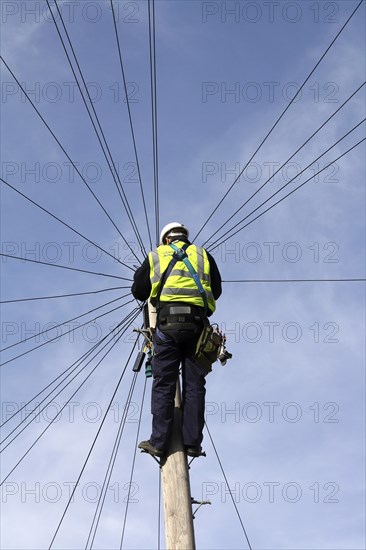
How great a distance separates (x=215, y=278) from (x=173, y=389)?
2.89 feet

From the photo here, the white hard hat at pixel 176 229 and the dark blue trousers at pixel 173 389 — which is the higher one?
the white hard hat at pixel 176 229

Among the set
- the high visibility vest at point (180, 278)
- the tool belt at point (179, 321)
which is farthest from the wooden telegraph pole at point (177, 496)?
the high visibility vest at point (180, 278)

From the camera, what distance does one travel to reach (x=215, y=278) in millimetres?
5609

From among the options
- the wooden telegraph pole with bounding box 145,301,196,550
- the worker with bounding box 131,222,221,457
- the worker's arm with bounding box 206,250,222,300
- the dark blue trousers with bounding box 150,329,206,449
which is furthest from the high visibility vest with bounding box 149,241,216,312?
the wooden telegraph pole with bounding box 145,301,196,550

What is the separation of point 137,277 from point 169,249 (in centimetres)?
30

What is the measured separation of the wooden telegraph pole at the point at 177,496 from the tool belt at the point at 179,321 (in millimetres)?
572

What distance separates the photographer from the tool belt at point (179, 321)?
5.25 metres

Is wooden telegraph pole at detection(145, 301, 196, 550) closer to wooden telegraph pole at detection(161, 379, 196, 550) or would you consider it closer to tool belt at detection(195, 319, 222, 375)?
wooden telegraph pole at detection(161, 379, 196, 550)

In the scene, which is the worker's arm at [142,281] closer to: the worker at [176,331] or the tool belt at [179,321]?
the worker at [176,331]

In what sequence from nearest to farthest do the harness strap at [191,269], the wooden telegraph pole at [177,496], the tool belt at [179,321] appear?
the wooden telegraph pole at [177,496], the tool belt at [179,321], the harness strap at [191,269]

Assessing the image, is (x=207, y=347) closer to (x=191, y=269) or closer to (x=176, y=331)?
(x=176, y=331)

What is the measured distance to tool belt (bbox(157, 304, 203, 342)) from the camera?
5.25 m

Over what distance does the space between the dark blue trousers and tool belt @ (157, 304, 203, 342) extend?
5 cm

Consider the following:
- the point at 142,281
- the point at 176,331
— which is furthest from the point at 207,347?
the point at 142,281
